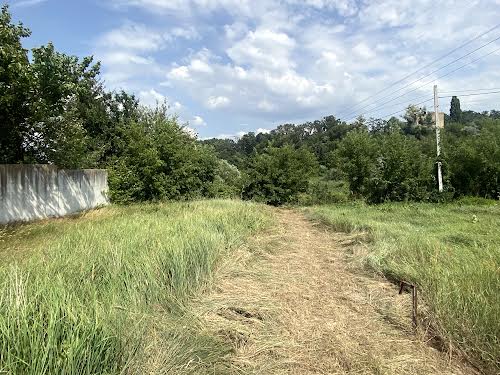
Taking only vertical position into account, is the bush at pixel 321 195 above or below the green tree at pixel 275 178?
below

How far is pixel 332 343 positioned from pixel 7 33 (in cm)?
1056

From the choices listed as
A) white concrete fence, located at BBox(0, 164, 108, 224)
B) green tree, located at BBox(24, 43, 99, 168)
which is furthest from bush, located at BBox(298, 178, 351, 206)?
green tree, located at BBox(24, 43, 99, 168)

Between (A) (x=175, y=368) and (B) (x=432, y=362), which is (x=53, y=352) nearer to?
(A) (x=175, y=368)

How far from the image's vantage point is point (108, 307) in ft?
9.52

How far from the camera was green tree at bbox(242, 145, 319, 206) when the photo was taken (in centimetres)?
2225

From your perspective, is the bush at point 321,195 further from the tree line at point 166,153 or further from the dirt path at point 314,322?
the dirt path at point 314,322

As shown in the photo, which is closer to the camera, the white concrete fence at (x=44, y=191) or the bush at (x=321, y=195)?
the white concrete fence at (x=44, y=191)

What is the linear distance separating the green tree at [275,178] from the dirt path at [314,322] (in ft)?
52.6

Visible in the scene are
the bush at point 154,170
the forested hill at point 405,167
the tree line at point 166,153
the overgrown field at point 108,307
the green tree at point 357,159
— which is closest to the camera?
the overgrown field at point 108,307

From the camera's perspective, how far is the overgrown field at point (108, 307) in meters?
2.16

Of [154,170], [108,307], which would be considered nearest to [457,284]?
[108,307]

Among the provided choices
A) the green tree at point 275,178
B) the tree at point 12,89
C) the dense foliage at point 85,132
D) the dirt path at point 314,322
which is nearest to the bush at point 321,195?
the green tree at point 275,178

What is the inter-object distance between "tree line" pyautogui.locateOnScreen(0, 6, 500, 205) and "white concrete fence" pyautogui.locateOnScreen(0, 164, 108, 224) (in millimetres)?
822

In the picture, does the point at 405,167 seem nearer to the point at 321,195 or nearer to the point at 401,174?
the point at 401,174
